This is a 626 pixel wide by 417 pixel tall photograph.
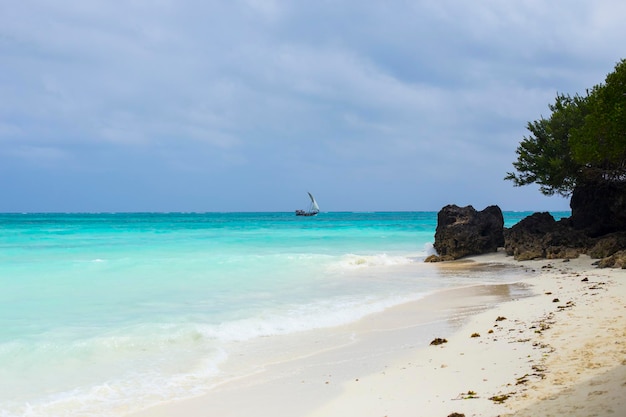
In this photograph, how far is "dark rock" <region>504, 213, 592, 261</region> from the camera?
62.4 feet

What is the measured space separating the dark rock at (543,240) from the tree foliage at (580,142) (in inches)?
84.3

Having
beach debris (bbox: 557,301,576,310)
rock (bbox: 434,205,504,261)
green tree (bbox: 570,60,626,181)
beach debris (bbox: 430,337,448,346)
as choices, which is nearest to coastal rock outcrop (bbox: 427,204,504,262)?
rock (bbox: 434,205,504,261)

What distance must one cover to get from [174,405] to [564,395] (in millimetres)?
4014

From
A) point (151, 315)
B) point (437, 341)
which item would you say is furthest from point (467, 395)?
point (151, 315)

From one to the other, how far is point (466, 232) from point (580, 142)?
20.3 ft

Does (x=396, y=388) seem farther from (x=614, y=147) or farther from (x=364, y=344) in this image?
(x=614, y=147)

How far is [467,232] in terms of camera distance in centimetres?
2222

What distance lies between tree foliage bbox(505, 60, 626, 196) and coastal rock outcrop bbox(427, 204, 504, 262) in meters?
2.86

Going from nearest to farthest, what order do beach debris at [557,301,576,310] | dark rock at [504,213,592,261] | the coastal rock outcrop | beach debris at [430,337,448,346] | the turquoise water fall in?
1. the turquoise water
2. beach debris at [430,337,448,346]
3. beach debris at [557,301,576,310]
4. dark rock at [504,213,592,261]
5. the coastal rock outcrop

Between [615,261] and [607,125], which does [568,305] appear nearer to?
[615,261]

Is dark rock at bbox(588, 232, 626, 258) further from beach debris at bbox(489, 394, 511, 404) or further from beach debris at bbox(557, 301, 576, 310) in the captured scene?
beach debris at bbox(489, 394, 511, 404)


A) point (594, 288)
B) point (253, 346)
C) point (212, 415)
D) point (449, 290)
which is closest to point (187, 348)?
point (253, 346)

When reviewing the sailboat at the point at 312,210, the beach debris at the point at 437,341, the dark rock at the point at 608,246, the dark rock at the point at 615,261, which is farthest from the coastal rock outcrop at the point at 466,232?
the sailboat at the point at 312,210

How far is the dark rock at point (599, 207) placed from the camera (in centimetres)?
1978
